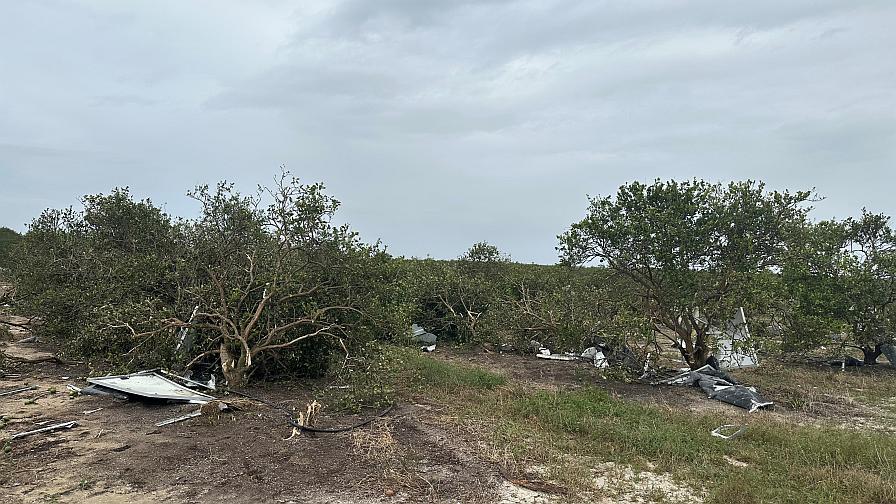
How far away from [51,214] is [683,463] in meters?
14.9

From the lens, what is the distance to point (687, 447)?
563cm

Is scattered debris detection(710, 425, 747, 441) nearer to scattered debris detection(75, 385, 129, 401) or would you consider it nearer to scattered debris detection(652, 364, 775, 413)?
scattered debris detection(652, 364, 775, 413)

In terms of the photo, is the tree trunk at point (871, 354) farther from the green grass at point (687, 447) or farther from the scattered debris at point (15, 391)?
the scattered debris at point (15, 391)

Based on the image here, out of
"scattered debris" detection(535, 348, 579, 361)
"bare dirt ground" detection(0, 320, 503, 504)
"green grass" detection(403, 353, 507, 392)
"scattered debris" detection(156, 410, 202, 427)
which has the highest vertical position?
"scattered debris" detection(535, 348, 579, 361)

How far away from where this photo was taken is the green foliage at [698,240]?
9.12 meters

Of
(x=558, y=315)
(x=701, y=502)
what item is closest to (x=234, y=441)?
(x=701, y=502)

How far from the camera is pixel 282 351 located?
28.4 ft

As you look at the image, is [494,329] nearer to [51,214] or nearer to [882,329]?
[882,329]

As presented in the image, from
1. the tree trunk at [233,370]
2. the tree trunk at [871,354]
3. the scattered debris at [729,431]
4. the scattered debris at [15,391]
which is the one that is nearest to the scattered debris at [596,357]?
the scattered debris at [729,431]

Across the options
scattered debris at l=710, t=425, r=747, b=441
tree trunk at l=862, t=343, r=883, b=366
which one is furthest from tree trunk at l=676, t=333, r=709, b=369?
tree trunk at l=862, t=343, r=883, b=366

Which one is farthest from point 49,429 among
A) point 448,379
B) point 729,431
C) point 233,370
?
point 729,431

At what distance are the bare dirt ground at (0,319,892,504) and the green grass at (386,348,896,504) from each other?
40cm

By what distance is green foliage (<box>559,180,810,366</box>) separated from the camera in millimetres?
9125

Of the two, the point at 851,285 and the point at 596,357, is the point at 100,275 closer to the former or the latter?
the point at 596,357
